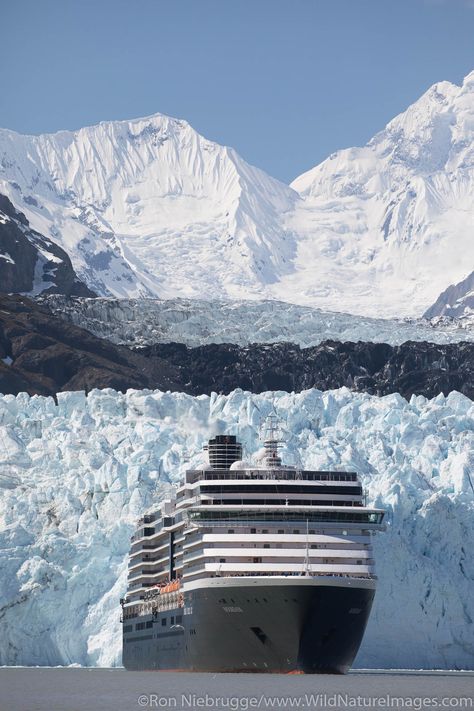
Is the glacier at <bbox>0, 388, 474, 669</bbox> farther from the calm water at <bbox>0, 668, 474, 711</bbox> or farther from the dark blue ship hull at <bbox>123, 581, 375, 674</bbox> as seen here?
the dark blue ship hull at <bbox>123, 581, 375, 674</bbox>

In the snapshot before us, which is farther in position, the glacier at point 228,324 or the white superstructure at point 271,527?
the glacier at point 228,324

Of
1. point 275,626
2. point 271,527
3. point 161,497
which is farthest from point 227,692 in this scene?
point 161,497

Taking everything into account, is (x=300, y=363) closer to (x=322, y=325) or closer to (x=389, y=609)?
(x=322, y=325)

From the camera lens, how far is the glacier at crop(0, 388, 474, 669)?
263ft

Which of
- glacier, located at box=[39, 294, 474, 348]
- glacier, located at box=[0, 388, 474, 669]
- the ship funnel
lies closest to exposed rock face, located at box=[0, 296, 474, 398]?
glacier, located at box=[39, 294, 474, 348]

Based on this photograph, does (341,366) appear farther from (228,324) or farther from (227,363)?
(227,363)

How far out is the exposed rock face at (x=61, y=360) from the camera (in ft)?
530

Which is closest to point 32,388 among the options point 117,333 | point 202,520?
point 117,333

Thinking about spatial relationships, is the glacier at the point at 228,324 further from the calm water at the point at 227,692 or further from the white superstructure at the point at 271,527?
the calm water at the point at 227,692

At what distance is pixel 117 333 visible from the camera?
182000 millimetres

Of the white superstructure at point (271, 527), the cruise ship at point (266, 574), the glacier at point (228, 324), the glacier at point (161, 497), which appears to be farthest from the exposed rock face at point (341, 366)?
the white superstructure at point (271, 527)

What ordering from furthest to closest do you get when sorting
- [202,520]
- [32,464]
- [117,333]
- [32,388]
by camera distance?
[117,333]
[32,388]
[32,464]
[202,520]

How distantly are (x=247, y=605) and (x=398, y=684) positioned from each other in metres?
6.44

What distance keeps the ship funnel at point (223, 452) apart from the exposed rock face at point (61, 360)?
79.3m
